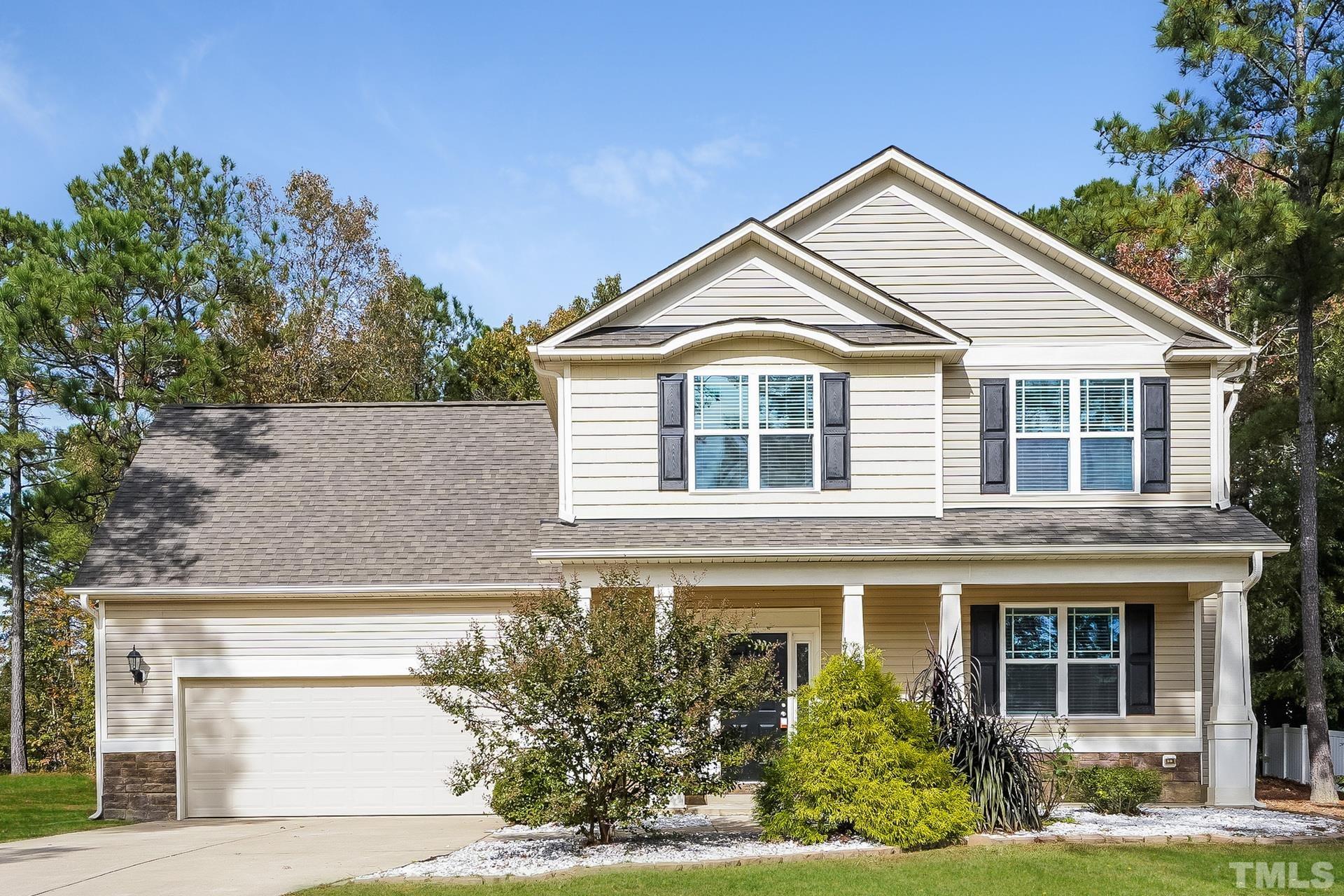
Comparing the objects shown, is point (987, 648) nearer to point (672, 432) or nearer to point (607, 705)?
point (672, 432)

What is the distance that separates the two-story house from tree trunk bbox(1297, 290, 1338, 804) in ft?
2.93

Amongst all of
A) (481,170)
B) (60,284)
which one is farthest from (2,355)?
(481,170)

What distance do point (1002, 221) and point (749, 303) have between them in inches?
141

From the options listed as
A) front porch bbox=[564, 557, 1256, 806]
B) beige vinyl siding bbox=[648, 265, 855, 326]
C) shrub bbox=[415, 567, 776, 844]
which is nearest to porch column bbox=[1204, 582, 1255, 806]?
front porch bbox=[564, 557, 1256, 806]

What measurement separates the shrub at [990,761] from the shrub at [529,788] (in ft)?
13.0

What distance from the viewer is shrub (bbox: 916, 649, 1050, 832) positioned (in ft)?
38.7

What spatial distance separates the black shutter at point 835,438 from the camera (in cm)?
1510

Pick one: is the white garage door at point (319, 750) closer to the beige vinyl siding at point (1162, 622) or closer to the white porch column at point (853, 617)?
the white porch column at point (853, 617)

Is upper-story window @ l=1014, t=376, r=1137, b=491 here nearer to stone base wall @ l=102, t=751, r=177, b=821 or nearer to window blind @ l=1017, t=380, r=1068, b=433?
window blind @ l=1017, t=380, r=1068, b=433

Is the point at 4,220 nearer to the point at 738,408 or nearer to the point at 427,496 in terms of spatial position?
the point at 427,496

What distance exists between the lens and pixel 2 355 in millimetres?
21234

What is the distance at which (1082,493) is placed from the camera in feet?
Answer: 50.5

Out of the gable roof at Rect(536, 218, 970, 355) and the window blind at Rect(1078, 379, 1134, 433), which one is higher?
the gable roof at Rect(536, 218, 970, 355)

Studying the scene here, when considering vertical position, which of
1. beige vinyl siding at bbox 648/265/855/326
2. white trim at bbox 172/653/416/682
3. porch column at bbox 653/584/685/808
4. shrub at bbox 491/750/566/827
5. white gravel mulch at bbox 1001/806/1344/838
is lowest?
white gravel mulch at bbox 1001/806/1344/838
